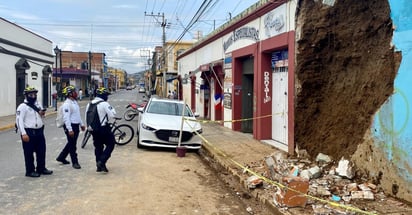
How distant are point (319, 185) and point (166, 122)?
6.04m

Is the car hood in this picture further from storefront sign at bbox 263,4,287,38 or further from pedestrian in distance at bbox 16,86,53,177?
pedestrian in distance at bbox 16,86,53,177

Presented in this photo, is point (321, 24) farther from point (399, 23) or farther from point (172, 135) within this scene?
point (172, 135)

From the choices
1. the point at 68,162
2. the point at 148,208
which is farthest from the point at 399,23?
the point at 68,162

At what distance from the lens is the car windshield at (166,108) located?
43.1ft

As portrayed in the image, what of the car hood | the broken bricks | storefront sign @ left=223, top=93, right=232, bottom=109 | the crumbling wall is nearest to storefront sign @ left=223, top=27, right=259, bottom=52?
storefront sign @ left=223, top=93, right=232, bottom=109

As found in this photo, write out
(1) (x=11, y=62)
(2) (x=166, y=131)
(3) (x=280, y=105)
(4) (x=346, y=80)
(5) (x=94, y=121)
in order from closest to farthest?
(4) (x=346, y=80), (5) (x=94, y=121), (2) (x=166, y=131), (3) (x=280, y=105), (1) (x=11, y=62)

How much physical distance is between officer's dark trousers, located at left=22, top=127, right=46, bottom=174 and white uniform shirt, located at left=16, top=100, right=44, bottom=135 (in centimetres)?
10

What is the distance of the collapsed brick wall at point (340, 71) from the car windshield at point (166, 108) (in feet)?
14.8

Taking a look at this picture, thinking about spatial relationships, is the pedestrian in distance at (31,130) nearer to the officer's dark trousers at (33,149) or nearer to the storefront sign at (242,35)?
the officer's dark trousers at (33,149)

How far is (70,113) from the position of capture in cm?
900

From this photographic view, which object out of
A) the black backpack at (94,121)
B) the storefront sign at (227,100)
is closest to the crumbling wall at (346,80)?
the black backpack at (94,121)

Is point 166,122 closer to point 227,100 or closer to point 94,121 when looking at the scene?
point 94,121

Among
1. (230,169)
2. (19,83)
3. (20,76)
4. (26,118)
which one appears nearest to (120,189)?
(26,118)

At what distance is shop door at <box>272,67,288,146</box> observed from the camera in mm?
11898
